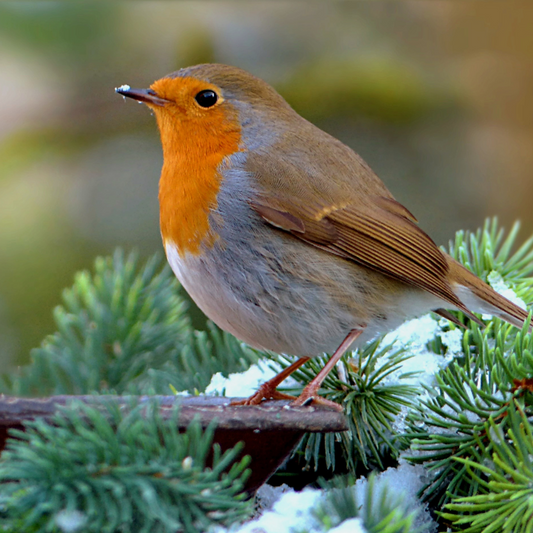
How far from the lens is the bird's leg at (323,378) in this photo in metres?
1.54

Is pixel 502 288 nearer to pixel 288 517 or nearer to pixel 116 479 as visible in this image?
pixel 288 517

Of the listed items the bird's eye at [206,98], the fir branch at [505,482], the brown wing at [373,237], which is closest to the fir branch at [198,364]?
the brown wing at [373,237]

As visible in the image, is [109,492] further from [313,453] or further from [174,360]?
[174,360]

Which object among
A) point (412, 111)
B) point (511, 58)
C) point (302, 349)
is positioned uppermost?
point (511, 58)

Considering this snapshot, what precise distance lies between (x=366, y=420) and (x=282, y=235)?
0.60 m

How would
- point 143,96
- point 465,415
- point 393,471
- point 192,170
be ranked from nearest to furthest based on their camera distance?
point 465,415, point 393,471, point 192,170, point 143,96

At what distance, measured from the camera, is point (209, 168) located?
2047 mm

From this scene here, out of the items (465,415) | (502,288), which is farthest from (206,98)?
(465,415)

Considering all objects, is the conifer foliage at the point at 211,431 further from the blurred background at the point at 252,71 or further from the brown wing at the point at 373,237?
the blurred background at the point at 252,71

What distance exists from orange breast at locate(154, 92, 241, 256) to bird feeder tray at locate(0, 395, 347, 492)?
70 centimetres

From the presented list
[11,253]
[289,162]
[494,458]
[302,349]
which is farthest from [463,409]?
[11,253]

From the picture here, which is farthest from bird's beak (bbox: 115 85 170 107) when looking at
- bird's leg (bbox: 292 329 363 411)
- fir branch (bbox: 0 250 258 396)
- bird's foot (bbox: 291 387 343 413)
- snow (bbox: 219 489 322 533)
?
snow (bbox: 219 489 322 533)

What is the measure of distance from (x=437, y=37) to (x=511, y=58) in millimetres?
445

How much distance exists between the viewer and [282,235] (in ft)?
6.33
